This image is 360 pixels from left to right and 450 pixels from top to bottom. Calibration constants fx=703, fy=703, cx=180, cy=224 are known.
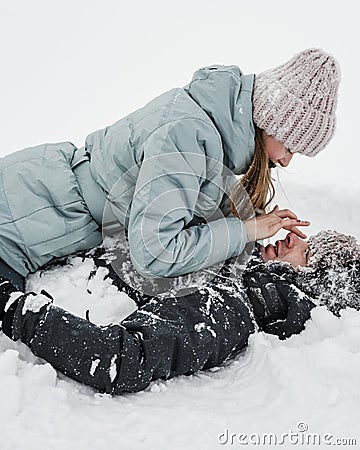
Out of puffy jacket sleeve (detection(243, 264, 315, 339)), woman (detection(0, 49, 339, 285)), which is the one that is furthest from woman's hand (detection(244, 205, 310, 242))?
puffy jacket sleeve (detection(243, 264, 315, 339))

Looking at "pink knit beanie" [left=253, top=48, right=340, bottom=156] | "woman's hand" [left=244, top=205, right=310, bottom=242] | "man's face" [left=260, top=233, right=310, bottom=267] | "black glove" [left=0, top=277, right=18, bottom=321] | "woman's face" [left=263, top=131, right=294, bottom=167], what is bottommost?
"man's face" [left=260, top=233, right=310, bottom=267]

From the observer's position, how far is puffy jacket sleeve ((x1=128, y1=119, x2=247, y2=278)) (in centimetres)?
174

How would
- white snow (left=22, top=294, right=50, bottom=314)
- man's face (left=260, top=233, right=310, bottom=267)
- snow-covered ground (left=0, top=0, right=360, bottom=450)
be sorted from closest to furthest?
snow-covered ground (left=0, top=0, right=360, bottom=450) < white snow (left=22, top=294, right=50, bottom=314) < man's face (left=260, top=233, right=310, bottom=267)

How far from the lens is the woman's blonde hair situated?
1.88 meters

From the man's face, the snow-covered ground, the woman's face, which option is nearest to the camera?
the snow-covered ground

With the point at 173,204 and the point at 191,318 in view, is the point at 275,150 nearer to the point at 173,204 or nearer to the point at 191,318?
the point at 173,204

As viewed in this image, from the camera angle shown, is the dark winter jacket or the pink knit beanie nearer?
the dark winter jacket

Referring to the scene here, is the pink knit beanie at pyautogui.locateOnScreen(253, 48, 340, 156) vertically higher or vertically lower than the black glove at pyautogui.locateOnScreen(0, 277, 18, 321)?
higher

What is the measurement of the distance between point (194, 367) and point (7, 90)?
2.37 meters

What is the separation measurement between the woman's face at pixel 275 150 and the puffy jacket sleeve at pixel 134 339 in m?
0.42

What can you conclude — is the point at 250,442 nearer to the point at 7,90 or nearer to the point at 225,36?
the point at 7,90

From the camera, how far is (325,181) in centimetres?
279

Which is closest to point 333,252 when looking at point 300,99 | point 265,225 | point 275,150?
point 265,225

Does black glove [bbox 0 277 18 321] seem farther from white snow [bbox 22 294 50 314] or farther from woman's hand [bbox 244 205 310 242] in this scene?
woman's hand [bbox 244 205 310 242]
